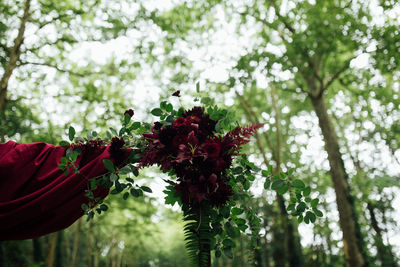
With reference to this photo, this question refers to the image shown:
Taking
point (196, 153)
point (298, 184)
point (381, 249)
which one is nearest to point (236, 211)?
point (298, 184)

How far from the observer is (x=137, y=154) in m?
1.67

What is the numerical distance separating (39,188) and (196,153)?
1.21m

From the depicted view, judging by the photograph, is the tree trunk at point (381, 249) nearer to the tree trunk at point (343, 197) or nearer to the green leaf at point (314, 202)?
the tree trunk at point (343, 197)

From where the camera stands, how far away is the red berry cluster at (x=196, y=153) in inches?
55.9

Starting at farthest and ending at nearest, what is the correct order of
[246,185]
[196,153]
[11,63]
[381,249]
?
[381,249] < [11,63] < [246,185] < [196,153]

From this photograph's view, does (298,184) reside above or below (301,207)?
above

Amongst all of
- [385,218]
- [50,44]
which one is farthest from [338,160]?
[385,218]

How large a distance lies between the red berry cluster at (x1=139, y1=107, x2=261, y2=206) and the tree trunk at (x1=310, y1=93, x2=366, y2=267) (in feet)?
24.2

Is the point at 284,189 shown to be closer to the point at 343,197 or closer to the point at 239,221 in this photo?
the point at 239,221

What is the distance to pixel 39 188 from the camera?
1.89 metres

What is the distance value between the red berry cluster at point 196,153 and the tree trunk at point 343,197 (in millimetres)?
7361

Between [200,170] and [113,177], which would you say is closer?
[200,170]

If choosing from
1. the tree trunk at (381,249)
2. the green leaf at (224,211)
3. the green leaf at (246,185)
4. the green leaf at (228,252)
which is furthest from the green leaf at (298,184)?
the tree trunk at (381,249)

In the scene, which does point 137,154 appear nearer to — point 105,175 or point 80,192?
point 105,175
